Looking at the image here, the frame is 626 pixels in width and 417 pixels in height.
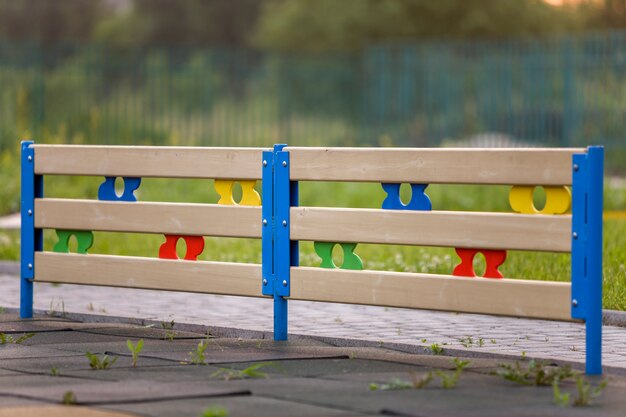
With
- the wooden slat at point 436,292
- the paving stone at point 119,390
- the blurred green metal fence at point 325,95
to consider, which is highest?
the blurred green metal fence at point 325,95

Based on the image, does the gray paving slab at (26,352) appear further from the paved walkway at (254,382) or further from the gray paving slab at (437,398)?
the gray paving slab at (437,398)

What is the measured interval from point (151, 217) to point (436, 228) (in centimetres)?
191

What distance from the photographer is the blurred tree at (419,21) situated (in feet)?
153

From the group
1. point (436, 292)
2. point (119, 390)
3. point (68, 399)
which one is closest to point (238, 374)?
point (119, 390)

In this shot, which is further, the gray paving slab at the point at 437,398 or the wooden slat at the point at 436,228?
the wooden slat at the point at 436,228

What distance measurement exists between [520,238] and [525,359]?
0.65 metres

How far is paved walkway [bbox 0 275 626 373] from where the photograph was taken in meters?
6.84

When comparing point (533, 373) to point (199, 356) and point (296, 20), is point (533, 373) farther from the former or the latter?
point (296, 20)

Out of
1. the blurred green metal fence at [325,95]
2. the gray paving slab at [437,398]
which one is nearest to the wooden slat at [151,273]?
the gray paving slab at [437,398]

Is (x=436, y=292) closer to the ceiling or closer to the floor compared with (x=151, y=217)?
closer to the floor

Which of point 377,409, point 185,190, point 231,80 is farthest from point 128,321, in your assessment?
point 231,80

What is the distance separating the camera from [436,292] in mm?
6332

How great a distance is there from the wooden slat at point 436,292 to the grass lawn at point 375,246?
2210 mm

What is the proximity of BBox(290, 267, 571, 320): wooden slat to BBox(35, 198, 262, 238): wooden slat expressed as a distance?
43 centimetres
